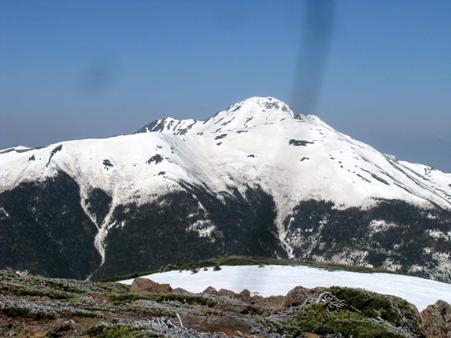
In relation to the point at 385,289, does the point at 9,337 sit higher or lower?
higher

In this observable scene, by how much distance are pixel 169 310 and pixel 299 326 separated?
191 inches

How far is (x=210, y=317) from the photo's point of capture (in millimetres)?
18547

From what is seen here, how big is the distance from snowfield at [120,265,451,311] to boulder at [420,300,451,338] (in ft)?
73.7

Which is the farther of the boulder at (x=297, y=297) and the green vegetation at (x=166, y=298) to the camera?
the green vegetation at (x=166, y=298)

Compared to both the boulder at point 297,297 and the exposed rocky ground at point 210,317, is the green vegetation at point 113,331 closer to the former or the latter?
Answer: the exposed rocky ground at point 210,317

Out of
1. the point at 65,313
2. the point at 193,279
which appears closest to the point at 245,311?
the point at 65,313

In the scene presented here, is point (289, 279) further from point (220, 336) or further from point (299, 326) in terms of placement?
point (220, 336)

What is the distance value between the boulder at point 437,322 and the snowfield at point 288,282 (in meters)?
22.5

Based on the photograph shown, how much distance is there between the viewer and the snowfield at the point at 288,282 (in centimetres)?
5567

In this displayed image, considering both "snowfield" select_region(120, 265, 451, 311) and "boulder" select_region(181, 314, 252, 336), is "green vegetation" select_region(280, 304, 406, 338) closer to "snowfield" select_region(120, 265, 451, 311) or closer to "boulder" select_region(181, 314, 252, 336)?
"boulder" select_region(181, 314, 252, 336)

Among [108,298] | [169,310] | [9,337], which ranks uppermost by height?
[9,337]

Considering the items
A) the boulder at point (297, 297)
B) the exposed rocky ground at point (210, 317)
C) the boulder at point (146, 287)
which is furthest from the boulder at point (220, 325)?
the boulder at point (146, 287)

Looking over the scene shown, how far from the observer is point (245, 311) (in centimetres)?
2536

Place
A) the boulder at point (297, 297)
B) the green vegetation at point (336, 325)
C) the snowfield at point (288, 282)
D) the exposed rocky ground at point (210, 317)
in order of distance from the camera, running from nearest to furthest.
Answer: the exposed rocky ground at point (210, 317), the green vegetation at point (336, 325), the boulder at point (297, 297), the snowfield at point (288, 282)
